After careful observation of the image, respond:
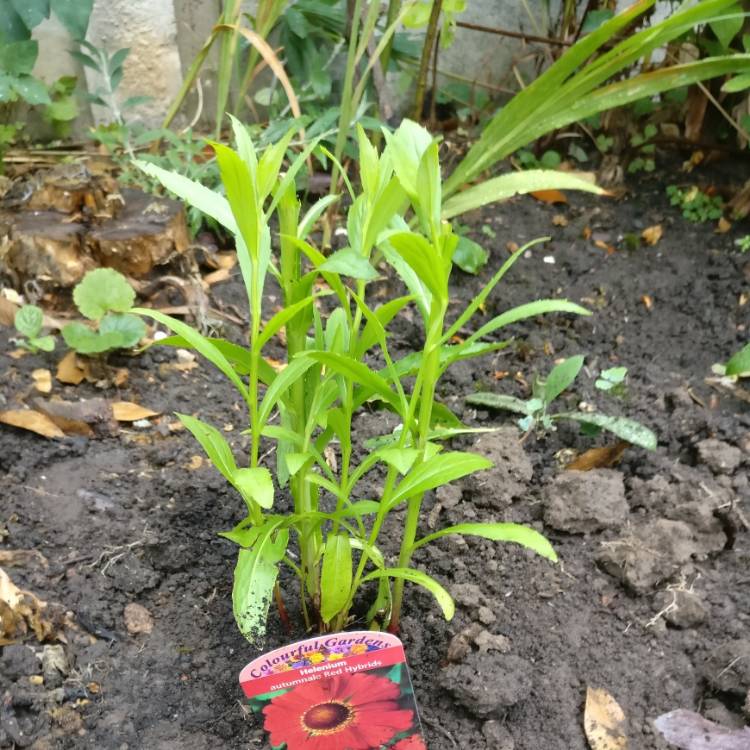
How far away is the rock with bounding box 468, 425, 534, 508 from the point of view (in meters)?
1.44

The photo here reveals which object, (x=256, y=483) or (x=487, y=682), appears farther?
(x=487, y=682)

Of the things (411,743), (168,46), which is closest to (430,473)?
(411,743)

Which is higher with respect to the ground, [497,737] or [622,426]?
[622,426]

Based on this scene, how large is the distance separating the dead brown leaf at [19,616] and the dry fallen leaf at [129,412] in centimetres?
46

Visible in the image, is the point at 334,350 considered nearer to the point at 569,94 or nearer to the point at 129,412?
the point at 129,412

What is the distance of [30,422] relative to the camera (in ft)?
4.95

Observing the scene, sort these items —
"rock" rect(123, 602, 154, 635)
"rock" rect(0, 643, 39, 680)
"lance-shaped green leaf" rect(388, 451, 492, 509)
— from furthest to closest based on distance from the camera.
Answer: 1. "rock" rect(123, 602, 154, 635)
2. "rock" rect(0, 643, 39, 680)
3. "lance-shaped green leaf" rect(388, 451, 492, 509)

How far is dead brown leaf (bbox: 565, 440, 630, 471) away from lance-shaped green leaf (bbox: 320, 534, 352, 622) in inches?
26.5

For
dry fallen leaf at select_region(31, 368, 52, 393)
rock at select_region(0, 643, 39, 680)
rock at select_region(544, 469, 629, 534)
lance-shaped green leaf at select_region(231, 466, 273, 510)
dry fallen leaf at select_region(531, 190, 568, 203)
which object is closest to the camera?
lance-shaped green leaf at select_region(231, 466, 273, 510)

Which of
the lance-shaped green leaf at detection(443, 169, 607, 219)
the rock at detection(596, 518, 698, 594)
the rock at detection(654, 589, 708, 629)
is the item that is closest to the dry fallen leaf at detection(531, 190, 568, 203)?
the lance-shaped green leaf at detection(443, 169, 607, 219)

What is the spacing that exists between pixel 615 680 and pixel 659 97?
2097 mm

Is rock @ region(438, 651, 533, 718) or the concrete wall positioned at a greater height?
the concrete wall

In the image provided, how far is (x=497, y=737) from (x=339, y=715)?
0.25m

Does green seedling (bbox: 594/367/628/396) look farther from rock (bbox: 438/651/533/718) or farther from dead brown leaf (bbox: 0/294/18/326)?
dead brown leaf (bbox: 0/294/18/326)
